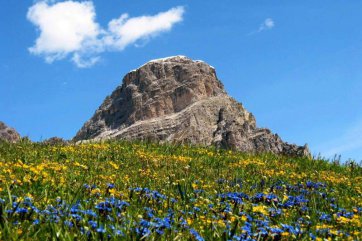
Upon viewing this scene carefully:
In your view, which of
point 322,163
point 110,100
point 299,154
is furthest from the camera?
point 110,100

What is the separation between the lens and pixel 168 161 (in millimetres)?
14188

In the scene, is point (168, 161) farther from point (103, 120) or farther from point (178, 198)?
point (103, 120)

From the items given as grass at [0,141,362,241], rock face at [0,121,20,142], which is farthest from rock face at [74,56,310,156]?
grass at [0,141,362,241]

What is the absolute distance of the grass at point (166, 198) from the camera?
578 centimetres

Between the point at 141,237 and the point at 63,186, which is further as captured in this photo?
the point at 63,186

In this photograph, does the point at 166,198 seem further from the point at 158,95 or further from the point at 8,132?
the point at 158,95

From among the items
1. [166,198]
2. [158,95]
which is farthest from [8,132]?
[158,95]

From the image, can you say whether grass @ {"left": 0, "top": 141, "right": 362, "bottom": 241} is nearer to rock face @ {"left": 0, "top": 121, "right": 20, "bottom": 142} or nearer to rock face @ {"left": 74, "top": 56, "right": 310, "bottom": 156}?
rock face @ {"left": 0, "top": 121, "right": 20, "bottom": 142}

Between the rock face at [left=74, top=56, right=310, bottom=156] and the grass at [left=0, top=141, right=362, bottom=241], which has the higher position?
the rock face at [left=74, top=56, right=310, bottom=156]

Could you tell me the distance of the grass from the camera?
228 inches

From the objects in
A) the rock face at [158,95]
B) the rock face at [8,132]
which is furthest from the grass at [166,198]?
the rock face at [158,95]

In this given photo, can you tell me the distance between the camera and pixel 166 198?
27.6 feet

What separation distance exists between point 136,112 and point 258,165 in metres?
112

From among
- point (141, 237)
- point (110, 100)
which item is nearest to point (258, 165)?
point (141, 237)
